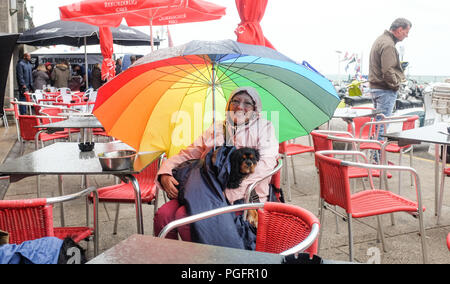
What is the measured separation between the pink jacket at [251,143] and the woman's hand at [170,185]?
0.17ft

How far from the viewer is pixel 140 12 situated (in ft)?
24.3

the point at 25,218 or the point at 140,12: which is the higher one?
the point at 140,12

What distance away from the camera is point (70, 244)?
4.68 feet

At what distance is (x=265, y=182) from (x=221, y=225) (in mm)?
646

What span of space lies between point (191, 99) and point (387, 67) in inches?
149

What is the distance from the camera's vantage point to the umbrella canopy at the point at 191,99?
2.96 meters

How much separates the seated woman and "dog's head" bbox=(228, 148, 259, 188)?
0.05 metres

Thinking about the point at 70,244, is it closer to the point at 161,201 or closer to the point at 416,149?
the point at 161,201

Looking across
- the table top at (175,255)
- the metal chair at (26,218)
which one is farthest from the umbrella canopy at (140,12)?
the table top at (175,255)

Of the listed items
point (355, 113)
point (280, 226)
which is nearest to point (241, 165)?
point (280, 226)

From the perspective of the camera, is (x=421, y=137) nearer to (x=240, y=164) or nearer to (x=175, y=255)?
(x=240, y=164)

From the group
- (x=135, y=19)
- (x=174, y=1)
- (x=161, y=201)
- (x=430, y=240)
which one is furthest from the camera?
(x=135, y=19)

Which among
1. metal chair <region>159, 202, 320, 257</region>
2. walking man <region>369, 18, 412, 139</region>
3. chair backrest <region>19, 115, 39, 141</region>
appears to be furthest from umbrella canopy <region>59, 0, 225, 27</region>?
metal chair <region>159, 202, 320, 257</region>
